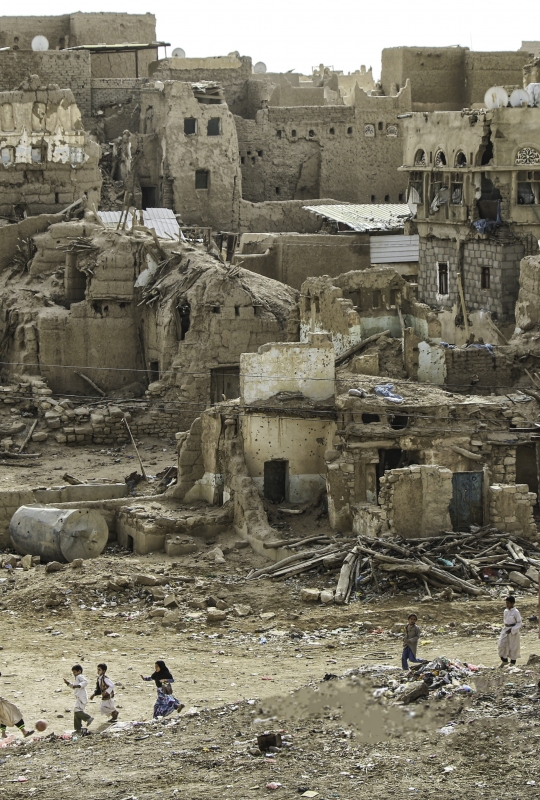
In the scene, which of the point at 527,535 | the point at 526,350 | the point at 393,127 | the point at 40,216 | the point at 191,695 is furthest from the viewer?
the point at 393,127

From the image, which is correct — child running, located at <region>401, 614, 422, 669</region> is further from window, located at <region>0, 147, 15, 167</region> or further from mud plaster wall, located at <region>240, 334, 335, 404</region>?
window, located at <region>0, 147, 15, 167</region>

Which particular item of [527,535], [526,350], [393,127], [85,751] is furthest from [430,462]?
[393,127]

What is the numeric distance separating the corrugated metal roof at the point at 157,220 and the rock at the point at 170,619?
1847 cm

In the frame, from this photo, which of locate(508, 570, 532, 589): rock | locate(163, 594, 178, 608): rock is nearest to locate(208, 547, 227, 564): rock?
locate(163, 594, 178, 608): rock

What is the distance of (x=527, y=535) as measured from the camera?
75.8ft

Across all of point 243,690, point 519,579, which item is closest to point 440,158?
point 519,579

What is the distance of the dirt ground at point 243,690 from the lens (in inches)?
559

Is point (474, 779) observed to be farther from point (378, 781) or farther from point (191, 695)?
point (191, 695)

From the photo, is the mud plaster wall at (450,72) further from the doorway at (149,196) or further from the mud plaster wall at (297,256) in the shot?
the mud plaster wall at (297,256)

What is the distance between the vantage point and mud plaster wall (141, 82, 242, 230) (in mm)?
45719

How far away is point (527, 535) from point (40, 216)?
16615 mm

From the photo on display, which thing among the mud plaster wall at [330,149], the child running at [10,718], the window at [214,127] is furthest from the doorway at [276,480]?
the mud plaster wall at [330,149]

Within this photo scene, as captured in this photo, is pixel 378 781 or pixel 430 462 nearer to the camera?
pixel 378 781

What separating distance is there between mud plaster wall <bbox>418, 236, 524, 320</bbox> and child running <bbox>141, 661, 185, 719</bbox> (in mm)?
18661
